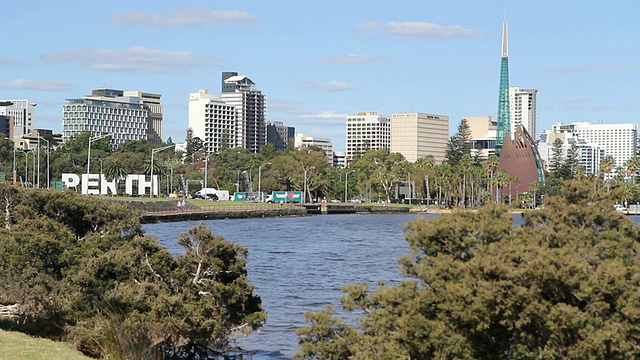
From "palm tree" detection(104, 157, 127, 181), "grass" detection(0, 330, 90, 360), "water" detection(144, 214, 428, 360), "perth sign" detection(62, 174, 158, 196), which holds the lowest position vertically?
"water" detection(144, 214, 428, 360)

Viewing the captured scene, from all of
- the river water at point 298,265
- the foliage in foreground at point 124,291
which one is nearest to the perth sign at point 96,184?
the river water at point 298,265

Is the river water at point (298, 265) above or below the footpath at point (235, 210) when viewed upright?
below

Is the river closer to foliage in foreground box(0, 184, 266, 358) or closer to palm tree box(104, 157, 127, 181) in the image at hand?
foliage in foreground box(0, 184, 266, 358)

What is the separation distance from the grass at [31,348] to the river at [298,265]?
758 centimetres

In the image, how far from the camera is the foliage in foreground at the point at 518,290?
18.1m

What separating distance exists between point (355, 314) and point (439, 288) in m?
18.7

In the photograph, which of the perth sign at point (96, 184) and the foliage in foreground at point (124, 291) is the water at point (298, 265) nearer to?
the foliage in foreground at point (124, 291)

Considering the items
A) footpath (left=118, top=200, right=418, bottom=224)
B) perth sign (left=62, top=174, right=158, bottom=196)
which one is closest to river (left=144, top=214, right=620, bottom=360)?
footpath (left=118, top=200, right=418, bottom=224)

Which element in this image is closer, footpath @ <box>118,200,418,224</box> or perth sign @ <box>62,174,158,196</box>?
footpath @ <box>118,200,418,224</box>

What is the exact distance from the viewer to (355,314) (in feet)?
123

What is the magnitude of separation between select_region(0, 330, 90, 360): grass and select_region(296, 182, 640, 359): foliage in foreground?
7731 millimetres

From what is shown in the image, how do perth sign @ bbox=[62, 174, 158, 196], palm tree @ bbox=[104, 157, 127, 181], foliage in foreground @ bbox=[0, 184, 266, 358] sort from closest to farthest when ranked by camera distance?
foliage in foreground @ bbox=[0, 184, 266, 358] → perth sign @ bbox=[62, 174, 158, 196] → palm tree @ bbox=[104, 157, 127, 181]

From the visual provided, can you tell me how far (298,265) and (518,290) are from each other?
152 ft

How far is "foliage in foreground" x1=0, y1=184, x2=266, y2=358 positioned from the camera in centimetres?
2645
